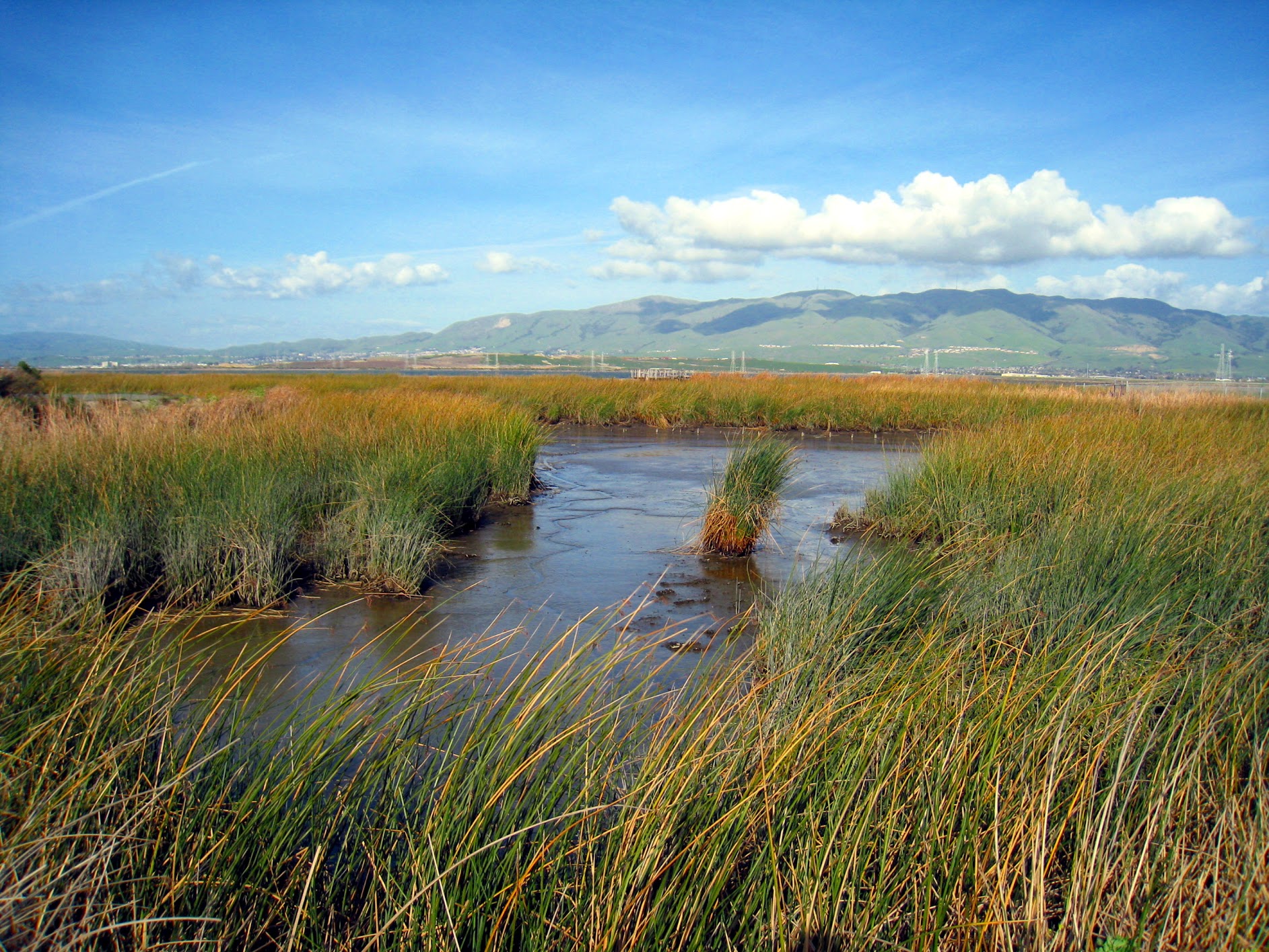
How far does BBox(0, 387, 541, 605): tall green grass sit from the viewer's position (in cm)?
560

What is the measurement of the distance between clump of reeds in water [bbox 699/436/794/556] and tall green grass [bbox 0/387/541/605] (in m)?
2.53

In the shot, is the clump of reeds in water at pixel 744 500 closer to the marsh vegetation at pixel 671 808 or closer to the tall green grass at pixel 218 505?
the tall green grass at pixel 218 505

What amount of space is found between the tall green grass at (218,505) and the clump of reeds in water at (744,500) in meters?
2.53

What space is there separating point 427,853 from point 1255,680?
268 centimetres

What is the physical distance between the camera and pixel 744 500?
7.96 m

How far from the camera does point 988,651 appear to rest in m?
3.61

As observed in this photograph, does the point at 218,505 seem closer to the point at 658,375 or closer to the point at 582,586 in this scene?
the point at 582,586

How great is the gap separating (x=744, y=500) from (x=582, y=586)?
6.77 feet

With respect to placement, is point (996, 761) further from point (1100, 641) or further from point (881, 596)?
point (881, 596)

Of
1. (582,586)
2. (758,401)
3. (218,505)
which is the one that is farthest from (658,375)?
(218,505)

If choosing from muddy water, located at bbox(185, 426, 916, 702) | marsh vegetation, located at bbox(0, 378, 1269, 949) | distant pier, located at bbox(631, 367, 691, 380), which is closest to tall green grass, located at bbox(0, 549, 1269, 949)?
marsh vegetation, located at bbox(0, 378, 1269, 949)

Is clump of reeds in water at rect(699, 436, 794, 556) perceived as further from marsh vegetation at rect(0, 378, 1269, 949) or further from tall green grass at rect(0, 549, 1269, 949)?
tall green grass at rect(0, 549, 1269, 949)

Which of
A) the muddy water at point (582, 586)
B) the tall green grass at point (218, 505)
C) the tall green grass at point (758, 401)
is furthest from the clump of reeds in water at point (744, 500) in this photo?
the tall green grass at point (758, 401)

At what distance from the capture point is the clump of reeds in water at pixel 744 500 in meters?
7.85
